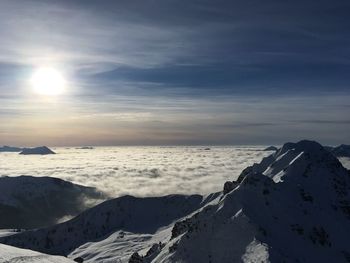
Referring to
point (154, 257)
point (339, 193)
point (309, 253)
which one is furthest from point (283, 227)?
point (339, 193)

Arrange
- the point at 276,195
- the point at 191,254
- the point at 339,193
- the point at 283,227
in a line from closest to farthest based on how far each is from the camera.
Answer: the point at 191,254 < the point at 283,227 < the point at 276,195 < the point at 339,193

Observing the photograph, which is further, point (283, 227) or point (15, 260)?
point (283, 227)

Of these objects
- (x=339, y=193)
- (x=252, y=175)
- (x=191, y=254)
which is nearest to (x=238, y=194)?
(x=252, y=175)

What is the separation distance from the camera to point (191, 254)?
123312 mm

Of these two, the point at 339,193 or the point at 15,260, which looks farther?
the point at 339,193

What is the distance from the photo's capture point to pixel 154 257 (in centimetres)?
13862

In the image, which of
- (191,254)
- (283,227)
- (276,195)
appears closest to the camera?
(191,254)

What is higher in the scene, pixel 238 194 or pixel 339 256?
pixel 238 194

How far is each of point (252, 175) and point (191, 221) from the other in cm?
2788

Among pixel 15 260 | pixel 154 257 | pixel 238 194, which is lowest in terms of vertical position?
pixel 154 257

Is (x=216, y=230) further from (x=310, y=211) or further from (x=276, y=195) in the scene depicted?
(x=310, y=211)

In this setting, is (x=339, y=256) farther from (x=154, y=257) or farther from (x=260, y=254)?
(x=154, y=257)

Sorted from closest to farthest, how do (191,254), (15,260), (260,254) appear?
(15,260)
(260,254)
(191,254)

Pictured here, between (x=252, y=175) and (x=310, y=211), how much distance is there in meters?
22.8
